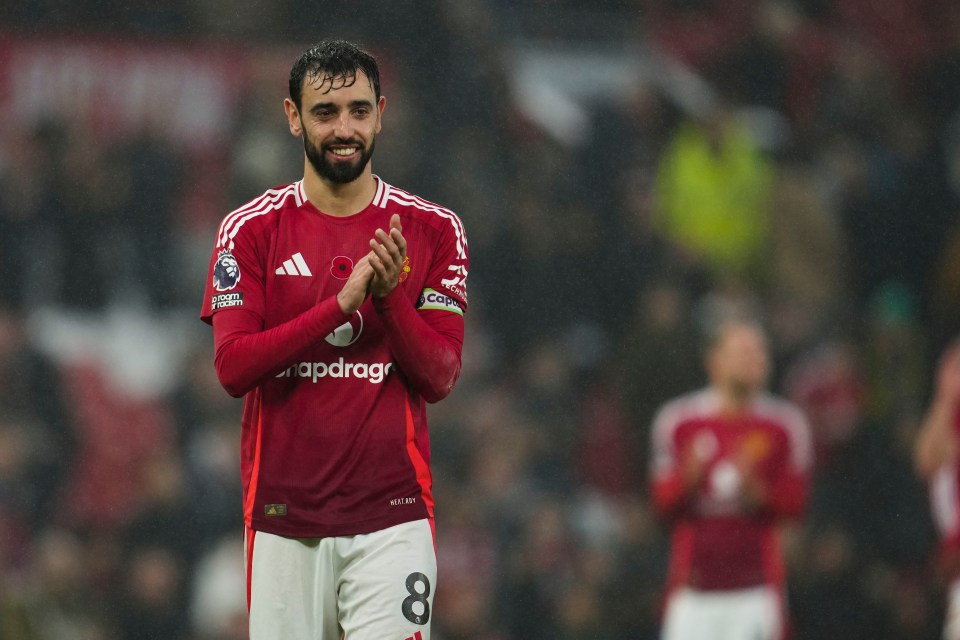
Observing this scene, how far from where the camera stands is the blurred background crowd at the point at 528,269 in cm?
861

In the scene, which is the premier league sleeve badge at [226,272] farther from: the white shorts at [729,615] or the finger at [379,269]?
the white shorts at [729,615]

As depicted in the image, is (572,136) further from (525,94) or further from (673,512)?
(673,512)

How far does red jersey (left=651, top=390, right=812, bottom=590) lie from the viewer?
757 cm

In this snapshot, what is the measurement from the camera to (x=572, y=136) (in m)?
9.84

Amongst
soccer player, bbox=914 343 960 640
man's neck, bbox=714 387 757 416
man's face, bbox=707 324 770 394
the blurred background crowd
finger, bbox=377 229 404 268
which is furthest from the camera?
the blurred background crowd

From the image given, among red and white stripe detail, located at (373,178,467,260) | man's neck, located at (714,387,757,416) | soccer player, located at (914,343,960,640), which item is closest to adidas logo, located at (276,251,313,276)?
red and white stripe detail, located at (373,178,467,260)

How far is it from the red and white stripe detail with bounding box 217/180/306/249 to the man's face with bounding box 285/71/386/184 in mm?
137

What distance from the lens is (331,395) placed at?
136 inches

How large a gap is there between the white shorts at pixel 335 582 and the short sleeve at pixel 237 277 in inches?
21.5

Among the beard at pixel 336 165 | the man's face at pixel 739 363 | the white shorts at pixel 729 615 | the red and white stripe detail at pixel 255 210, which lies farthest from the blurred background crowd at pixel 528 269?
the beard at pixel 336 165

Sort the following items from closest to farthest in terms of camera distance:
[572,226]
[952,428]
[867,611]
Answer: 1. [952,428]
2. [867,611]
3. [572,226]

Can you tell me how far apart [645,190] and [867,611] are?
9.90 feet

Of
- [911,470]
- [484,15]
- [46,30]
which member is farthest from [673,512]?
[46,30]

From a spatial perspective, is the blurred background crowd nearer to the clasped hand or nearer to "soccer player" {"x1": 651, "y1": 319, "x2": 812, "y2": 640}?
"soccer player" {"x1": 651, "y1": 319, "x2": 812, "y2": 640}
